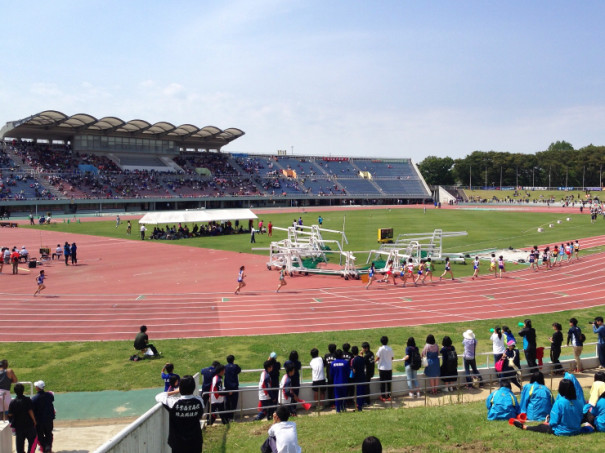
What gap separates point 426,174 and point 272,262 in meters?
109

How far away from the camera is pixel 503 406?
793cm

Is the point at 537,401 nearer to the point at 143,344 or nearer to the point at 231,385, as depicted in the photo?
the point at 231,385

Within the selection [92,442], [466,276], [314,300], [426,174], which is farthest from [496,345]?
[426,174]

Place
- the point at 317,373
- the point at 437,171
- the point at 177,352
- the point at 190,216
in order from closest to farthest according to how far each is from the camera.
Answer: the point at 317,373 → the point at 177,352 → the point at 190,216 → the point at 437,171

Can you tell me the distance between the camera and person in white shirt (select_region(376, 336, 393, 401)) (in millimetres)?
10172

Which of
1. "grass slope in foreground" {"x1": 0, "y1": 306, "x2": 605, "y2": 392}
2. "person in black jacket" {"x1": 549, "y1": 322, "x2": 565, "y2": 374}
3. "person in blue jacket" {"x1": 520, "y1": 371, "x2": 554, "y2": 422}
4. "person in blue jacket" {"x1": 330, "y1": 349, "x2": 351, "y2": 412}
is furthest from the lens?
"grass slope in foreground" {"x1": 0, "y1": 306, "x2": 605, "y2": 392}

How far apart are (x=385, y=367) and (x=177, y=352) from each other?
6349 millimetres

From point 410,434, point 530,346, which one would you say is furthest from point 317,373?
point 530,346

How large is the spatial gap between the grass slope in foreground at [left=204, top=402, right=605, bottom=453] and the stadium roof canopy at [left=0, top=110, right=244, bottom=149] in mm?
69639

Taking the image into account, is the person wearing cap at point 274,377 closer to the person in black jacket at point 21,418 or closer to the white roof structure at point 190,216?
the person in black jacket at point 21,418

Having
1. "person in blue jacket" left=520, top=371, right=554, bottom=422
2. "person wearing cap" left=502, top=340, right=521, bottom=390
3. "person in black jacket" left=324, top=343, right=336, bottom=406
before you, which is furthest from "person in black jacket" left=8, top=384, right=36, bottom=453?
"person wearing cap" left=502, top=340, right=521, bottom=390

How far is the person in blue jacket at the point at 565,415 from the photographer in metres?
7.23

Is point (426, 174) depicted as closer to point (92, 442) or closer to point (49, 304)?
point (49, 304)

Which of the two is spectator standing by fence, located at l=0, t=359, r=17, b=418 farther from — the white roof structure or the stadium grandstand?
the stadium grandstand
